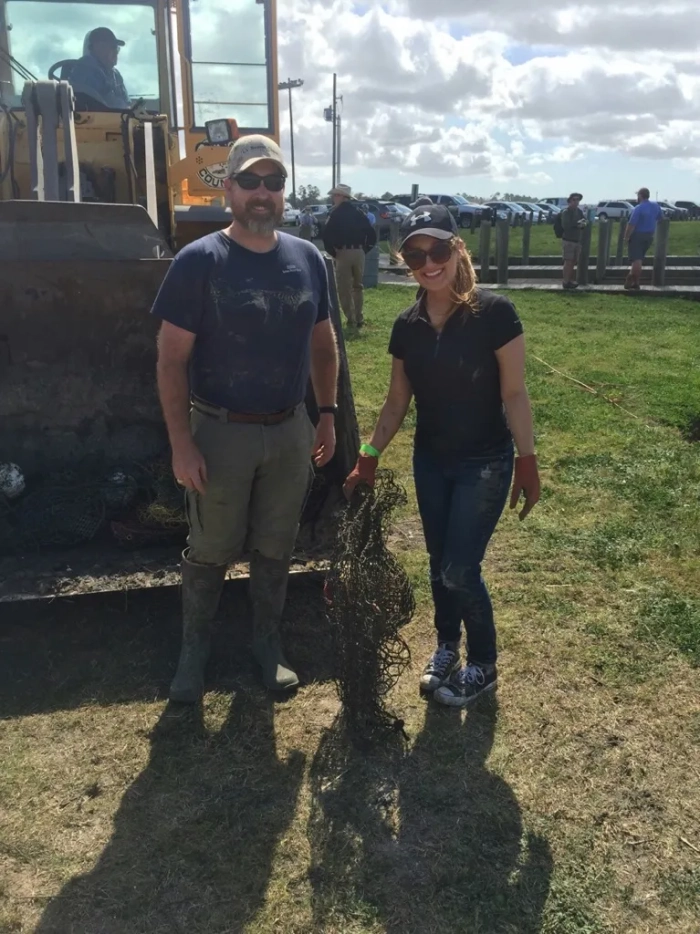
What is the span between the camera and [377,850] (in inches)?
100

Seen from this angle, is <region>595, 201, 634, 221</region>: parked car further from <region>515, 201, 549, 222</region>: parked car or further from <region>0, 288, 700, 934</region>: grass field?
<region>0, 288, 700, 934</region>: grass field

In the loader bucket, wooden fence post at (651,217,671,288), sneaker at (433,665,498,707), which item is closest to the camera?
sneaker at (433,665,498,707)

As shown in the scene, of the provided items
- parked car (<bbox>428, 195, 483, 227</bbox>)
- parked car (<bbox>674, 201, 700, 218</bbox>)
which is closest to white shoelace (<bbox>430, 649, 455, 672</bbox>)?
parked car (<bbox>428, 195, 483, 227</bbox>)

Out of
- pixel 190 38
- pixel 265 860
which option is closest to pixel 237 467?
pixel 265 860

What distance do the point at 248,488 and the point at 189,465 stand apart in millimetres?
271

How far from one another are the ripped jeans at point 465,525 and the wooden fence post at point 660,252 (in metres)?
14.2

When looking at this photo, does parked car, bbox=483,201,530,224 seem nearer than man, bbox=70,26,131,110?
No

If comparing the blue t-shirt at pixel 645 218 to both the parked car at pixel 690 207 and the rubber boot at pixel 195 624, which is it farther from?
the parked car at pixel 690 207

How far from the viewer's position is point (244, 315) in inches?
110

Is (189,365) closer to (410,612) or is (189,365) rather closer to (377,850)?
(410,612)

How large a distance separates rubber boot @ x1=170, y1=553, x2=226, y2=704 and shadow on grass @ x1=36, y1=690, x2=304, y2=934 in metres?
0.09

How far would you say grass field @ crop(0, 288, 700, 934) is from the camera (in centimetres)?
236

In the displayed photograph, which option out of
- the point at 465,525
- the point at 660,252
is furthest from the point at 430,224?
the point at 660,252

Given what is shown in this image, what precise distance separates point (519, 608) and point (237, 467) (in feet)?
5.50
